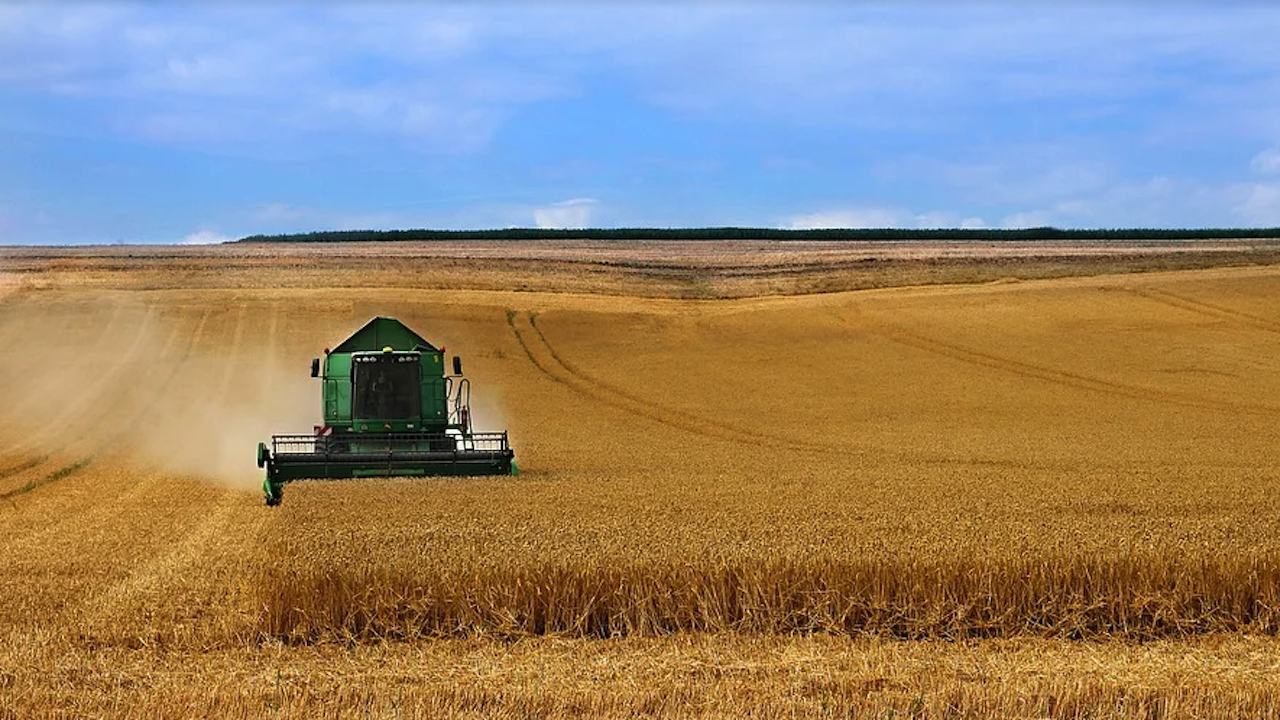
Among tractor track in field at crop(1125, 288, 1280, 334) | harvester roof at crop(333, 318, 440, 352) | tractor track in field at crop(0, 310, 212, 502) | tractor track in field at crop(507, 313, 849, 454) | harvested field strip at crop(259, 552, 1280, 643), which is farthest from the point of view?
tractor track in field at crop(1125, 288, 1280, 334)

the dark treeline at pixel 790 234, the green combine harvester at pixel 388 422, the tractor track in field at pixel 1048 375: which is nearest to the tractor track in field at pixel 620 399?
the green combine harvester at pixel 388 422

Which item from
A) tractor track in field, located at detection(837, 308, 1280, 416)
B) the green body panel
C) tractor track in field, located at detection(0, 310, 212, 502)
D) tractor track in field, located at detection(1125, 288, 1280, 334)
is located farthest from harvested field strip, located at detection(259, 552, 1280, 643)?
tractor track in field, located at detection(1125, 288, 1280, 334)

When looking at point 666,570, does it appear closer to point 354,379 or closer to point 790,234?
point 354,379

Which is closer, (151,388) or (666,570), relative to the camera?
(666,570)

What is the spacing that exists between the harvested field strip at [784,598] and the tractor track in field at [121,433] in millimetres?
11275

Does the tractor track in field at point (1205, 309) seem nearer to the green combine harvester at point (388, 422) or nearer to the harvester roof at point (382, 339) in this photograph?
the green combine harvester at point (388, 422)

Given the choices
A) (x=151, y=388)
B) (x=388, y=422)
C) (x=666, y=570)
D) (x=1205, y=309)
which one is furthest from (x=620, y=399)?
(x=666, y=570)

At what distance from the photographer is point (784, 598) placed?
456 inches

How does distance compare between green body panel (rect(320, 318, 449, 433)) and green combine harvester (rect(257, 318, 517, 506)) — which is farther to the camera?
green body panel (rect(320, 318, 449, 433))

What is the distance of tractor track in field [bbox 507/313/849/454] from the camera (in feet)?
93.9

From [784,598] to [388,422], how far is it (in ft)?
36.0

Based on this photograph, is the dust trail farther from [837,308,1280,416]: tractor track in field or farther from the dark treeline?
the dark treeline

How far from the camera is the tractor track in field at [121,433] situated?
22.4m

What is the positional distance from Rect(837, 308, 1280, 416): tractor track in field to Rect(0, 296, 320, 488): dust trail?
57.3 feet
